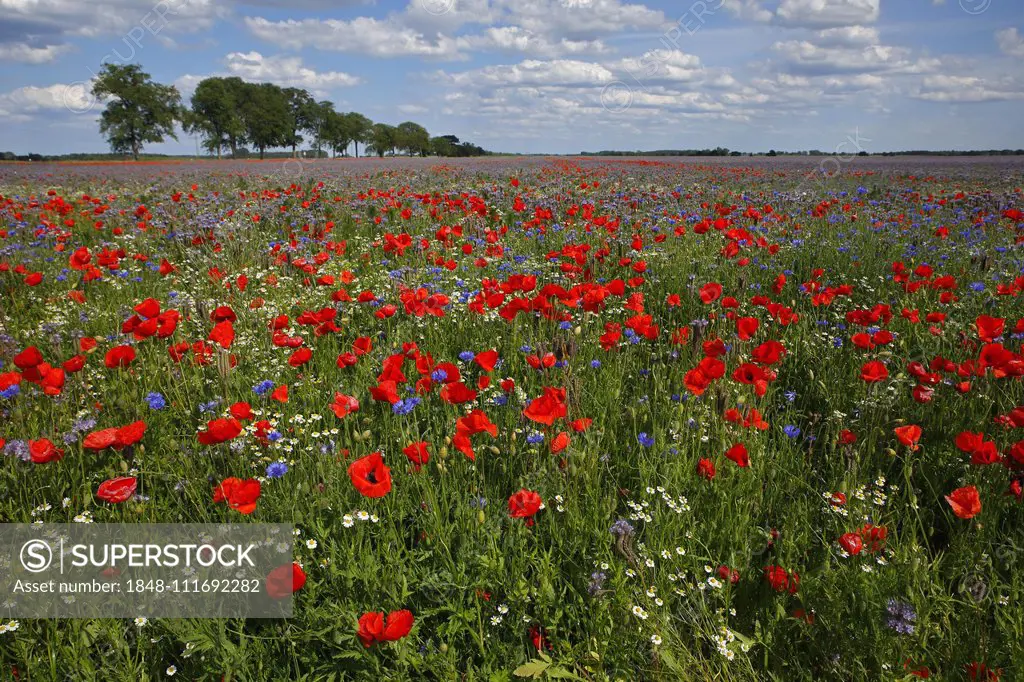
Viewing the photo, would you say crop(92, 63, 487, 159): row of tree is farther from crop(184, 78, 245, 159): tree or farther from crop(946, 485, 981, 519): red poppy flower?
crop(946, 485, 981, 519): red poppy flower

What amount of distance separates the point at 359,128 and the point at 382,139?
4436 mm

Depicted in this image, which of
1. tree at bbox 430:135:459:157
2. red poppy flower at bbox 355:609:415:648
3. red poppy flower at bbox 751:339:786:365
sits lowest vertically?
red poppy flower at bbox 355:609:415:648

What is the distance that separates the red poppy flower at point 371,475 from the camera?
188 centimetres

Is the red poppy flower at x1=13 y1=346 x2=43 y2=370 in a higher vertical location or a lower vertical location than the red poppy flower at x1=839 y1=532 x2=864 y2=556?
higher

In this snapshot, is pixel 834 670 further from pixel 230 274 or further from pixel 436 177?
pixel 436 177

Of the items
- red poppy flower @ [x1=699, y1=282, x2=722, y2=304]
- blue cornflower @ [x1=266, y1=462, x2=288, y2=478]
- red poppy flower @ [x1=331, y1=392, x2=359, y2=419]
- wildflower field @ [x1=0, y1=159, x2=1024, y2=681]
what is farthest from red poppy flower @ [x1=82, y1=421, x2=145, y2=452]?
red poppy flower @ [x1=699, y1=282, x2=722, y2=304]

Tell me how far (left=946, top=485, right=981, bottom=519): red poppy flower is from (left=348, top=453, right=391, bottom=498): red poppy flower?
6.32 ft

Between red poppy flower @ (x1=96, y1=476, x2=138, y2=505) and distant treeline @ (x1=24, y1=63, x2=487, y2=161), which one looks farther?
distant treeline @ (x1=24, y1=63, x2=487, y2=161)

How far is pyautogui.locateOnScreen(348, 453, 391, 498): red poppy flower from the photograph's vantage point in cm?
188

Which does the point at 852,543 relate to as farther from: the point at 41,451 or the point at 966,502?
the point at 41,451

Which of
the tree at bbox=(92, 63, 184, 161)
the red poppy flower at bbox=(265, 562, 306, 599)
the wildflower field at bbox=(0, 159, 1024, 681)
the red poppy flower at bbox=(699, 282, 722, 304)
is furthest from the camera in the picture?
the tree at bbox=(92, 63, 184, 161)

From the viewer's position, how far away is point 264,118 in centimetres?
6825

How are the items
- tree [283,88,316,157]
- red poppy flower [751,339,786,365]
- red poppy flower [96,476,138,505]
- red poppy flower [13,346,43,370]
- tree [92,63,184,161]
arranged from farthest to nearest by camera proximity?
tree [283,88,316,157], tree [92,63,184,161], red poppy flower [751,339,786,365], red poppy flower [13,346,43,370], red poppy flower [96,476,138,505]

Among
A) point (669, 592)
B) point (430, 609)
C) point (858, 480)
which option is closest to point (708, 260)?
point (858, 480)
